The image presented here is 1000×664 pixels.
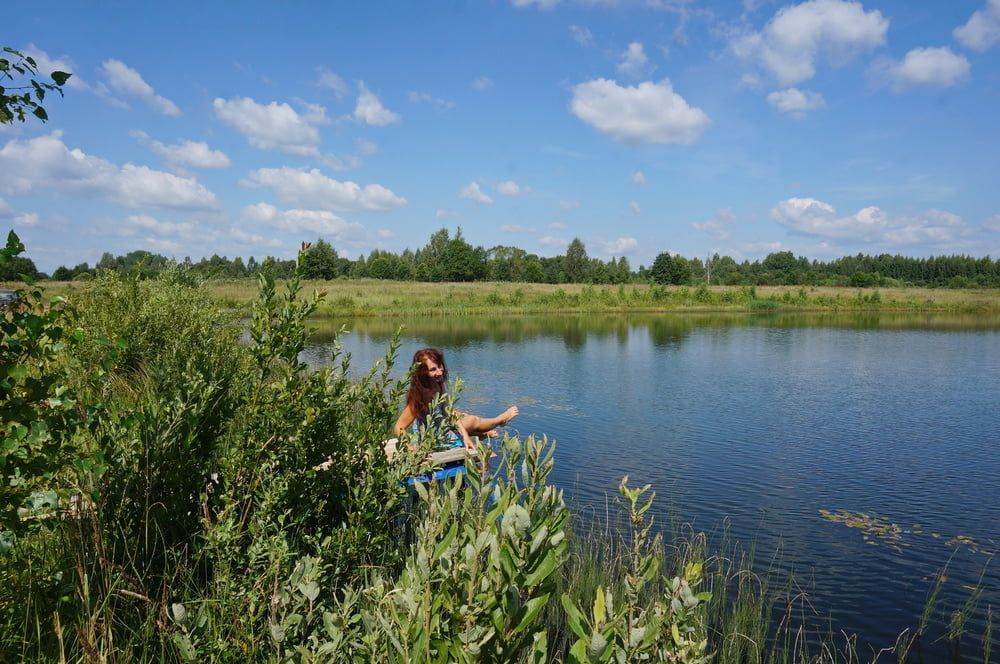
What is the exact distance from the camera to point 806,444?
13.8 m

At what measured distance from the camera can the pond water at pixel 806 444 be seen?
317 inches

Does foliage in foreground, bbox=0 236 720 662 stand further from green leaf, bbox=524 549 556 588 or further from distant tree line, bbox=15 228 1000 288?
distant tree line, bbox=15 228 1000 288

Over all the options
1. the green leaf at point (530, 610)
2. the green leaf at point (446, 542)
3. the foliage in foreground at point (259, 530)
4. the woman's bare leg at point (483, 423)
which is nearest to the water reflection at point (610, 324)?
the woman's bare leg at point (483, 423)

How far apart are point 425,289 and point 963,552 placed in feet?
166

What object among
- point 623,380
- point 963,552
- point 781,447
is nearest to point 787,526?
point 963,552

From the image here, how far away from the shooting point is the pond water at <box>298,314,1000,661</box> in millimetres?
8047

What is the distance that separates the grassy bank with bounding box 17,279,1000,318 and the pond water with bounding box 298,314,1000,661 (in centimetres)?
1832

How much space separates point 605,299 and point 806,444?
46073 mm

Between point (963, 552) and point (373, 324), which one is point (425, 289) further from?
point (963, 552)

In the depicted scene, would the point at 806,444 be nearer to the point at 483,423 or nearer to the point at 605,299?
the point at 483,423

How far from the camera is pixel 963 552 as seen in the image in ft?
28.1

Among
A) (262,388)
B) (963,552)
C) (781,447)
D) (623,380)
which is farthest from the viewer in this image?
(623,380)

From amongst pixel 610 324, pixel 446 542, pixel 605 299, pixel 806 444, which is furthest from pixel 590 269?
pixel 446 542

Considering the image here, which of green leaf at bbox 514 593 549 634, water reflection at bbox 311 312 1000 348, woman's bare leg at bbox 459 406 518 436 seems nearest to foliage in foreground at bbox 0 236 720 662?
green leaf at bbox 514 593 549 634
